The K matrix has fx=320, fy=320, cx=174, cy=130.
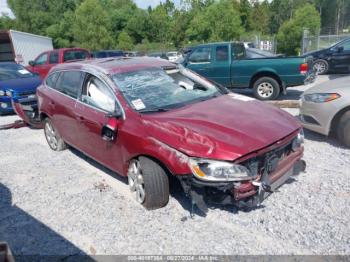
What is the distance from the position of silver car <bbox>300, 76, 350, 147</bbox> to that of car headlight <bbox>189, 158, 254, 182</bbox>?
287 centimetres

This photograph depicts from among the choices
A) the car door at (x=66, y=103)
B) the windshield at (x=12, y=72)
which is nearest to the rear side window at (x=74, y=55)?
the windshield at (x=12, y=72)

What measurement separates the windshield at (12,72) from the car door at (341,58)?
11506 mm

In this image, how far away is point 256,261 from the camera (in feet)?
9.41

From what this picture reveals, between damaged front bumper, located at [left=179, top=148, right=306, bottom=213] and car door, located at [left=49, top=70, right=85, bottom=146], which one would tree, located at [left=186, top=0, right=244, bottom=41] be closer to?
car door, located at [left=49, top=70, right=85, bottom=146]

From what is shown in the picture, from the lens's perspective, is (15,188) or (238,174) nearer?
(238,174)

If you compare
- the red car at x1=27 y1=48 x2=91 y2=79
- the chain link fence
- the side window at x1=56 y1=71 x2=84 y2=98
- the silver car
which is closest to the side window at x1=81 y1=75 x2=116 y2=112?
the side window at x1=56 y1=71 x2=84 y2=98

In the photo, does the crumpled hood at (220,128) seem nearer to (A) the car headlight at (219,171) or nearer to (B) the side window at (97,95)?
(A) the car headlight at (219,171)

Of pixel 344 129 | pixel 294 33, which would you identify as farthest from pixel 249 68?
pixel 294 33

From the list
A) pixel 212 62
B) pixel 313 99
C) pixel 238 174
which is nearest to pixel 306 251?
pixel 238 174

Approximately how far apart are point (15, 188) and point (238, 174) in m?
3.33

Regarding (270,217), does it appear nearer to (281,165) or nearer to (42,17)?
(281,165)

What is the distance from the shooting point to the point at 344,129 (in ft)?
17.0

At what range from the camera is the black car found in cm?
1283

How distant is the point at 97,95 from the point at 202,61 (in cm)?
628
